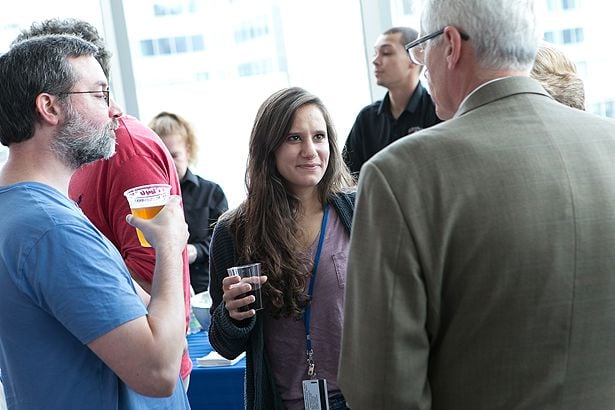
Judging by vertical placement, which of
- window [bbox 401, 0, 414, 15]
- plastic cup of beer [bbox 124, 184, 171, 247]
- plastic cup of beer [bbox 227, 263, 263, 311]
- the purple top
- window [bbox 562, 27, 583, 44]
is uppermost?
window [bbox 401, 0, 414, 15]

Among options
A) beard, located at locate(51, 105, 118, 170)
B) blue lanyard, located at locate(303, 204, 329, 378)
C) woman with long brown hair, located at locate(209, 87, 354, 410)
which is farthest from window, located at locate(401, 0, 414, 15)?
beard, located at locate(51, 105, 118, 170)

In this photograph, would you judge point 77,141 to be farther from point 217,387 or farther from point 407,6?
point 407,6

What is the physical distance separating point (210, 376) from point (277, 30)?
3.14m

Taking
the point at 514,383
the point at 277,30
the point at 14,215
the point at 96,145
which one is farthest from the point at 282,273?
the point at 277,30

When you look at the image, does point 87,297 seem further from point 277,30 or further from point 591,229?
point 277,30

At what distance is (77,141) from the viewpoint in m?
1.63

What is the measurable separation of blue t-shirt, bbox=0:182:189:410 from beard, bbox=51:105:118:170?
12 centimetres

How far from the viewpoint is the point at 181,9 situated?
532cm

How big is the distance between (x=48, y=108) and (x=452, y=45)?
0.88 metres

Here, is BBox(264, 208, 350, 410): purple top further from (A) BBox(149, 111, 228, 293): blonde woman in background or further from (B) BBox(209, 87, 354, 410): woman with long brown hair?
(A) BBox(149, 111, 228, 293): blonde woman in background

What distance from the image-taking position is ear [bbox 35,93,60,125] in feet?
5.23

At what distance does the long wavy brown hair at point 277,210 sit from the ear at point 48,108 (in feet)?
2.18

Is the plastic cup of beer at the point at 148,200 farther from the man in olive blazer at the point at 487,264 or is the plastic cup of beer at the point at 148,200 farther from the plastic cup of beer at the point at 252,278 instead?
the man in olive blazer at the point at 487,264

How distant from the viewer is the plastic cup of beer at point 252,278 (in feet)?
6.23
